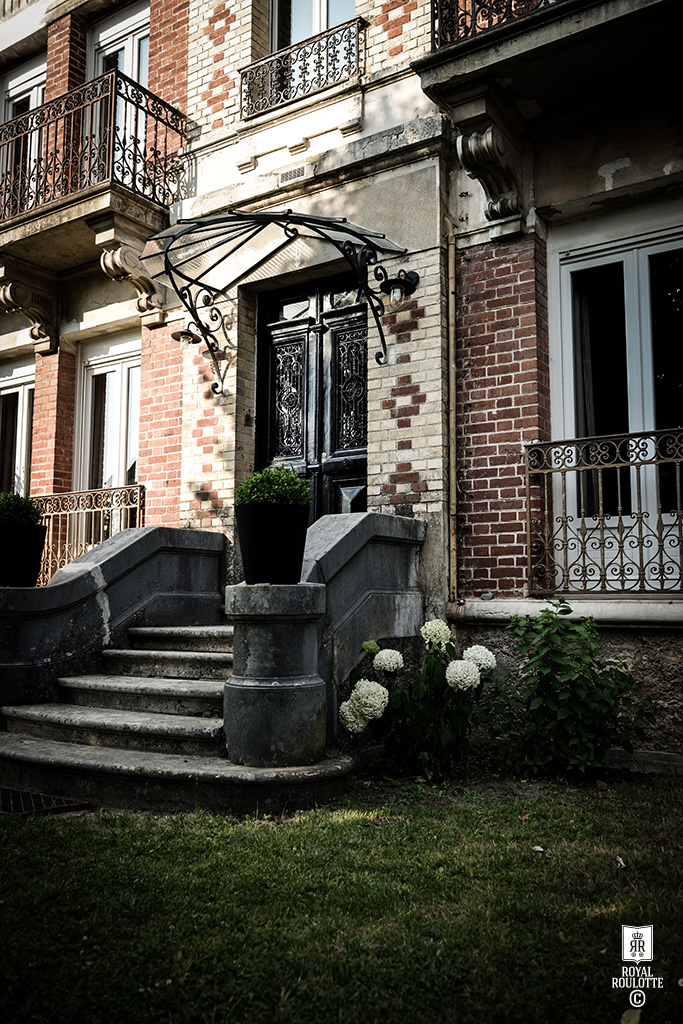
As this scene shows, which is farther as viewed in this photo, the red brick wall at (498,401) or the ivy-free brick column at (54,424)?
the ivy-free brick column at (54,424)

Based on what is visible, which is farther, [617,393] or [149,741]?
[617,393]

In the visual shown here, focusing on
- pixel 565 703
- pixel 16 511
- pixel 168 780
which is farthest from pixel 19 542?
pixel 565 703

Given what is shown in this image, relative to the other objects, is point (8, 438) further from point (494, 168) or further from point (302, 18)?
point (494, 168)

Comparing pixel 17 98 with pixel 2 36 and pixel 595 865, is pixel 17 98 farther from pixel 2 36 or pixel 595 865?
→ pixel 595 865

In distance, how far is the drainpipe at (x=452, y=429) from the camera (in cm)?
605

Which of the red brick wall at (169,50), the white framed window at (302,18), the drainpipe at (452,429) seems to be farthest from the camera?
the red brick wall at (169,50)

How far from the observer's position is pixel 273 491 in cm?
448

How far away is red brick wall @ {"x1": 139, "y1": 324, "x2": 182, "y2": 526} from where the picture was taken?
7.82m

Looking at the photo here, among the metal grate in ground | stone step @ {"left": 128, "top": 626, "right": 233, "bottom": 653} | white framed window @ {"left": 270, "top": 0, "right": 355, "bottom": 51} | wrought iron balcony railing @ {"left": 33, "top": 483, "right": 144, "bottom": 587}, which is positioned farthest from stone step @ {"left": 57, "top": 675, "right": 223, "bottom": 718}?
white framed window @ {"left": 270, "top": 0, "right": 355, "bottom": 51}

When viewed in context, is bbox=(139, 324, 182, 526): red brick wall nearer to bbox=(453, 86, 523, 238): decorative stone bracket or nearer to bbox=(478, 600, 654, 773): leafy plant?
bbox=(453, 86, 523, 238): decorative stone bracket

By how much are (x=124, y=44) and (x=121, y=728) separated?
8.25m

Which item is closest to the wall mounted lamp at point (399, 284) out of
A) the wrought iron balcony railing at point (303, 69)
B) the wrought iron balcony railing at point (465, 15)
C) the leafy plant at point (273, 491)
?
the wrought iron balcony railing at point (465, 15)

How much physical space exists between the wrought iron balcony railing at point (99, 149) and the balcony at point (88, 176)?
0.03 ft

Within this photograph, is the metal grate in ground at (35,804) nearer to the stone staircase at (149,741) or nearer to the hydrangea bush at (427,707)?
the stone staircase at (149,741)
